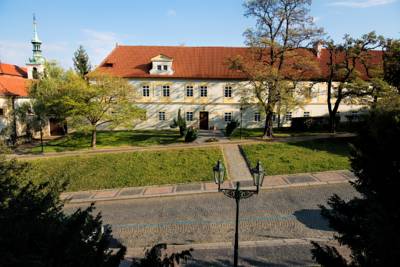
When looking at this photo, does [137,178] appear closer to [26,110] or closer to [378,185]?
[378,185]

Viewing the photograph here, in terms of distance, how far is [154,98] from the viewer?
3441cm

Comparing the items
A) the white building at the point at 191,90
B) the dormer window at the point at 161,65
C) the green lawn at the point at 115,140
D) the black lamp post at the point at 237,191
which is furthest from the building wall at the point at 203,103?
the black lamp post at the point at 237,191

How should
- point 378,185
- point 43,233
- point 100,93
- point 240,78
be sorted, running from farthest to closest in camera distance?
1. point 240,78
2. point 100,93
3. point 378,185
4. point 43,233

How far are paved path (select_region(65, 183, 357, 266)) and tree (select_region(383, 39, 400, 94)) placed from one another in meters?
10.3

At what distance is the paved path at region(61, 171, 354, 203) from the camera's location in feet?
56.3

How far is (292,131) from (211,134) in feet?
29.8

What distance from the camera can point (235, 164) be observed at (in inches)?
834

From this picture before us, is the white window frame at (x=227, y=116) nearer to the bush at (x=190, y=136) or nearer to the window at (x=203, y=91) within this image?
the window at (x=203, y=91)

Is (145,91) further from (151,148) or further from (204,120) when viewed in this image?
(151,148)

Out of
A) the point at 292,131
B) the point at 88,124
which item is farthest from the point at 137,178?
the point at 292,131

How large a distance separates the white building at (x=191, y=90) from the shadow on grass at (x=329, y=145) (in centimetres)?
967

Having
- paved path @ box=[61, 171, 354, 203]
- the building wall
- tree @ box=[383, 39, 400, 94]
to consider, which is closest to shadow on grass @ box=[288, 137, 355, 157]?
paved path @ box=[61, 171, 354, 203]

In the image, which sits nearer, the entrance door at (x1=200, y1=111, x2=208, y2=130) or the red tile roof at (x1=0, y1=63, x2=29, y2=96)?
the red tile roof at (x1=0, y1=63, x2=29, y2=96)

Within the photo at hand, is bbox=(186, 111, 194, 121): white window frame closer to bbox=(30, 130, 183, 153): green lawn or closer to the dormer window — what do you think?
bbox=(30, 130, 183, 153): green lawn
